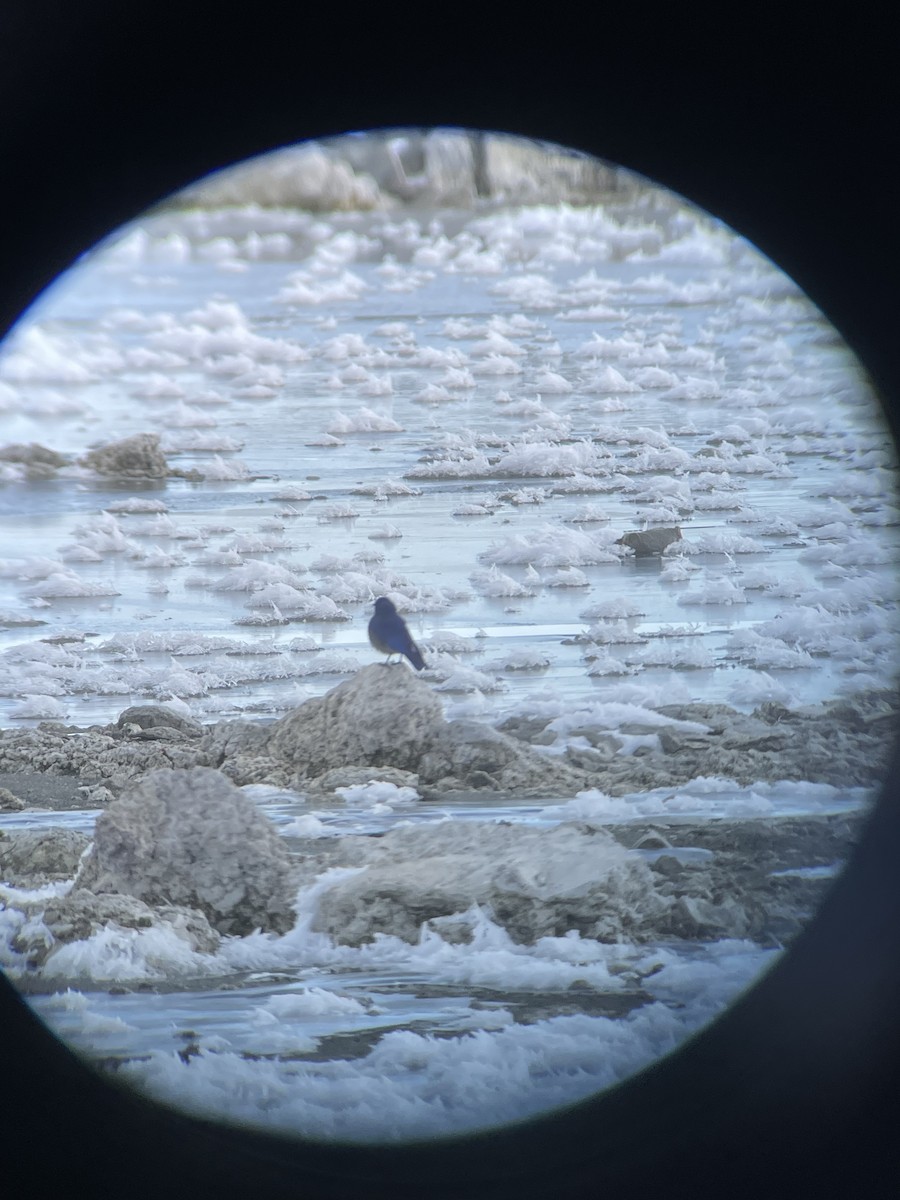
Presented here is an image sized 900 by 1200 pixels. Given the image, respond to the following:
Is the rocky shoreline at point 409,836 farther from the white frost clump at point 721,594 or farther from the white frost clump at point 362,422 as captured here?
the white frost clump at point 362,422

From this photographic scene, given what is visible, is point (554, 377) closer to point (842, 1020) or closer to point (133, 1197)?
point (842, 1020)

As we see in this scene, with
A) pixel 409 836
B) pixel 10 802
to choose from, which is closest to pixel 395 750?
pixel 409 836

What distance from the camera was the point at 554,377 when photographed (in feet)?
8.17

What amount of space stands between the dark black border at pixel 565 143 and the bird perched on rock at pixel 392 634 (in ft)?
2.92

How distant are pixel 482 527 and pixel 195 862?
903 millimetres

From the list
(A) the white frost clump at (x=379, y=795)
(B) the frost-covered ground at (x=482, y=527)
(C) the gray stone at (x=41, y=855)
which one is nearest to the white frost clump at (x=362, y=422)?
(B) the frost-covered ground at (x=482, y=527)

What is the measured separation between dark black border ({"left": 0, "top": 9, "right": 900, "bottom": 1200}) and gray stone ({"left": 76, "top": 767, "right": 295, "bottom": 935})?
33 cm

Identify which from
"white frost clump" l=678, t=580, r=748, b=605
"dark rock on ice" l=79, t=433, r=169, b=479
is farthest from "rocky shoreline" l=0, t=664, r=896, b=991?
"dark rock on ice" l=79, t=433, r=169, b=479

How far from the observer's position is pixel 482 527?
2.44 m

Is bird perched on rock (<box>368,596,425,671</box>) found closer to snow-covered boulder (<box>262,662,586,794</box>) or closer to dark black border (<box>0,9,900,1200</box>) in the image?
snow-covered boulder (<box>262,662,586,794</box>)

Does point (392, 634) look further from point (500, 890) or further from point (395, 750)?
point (500, 890)

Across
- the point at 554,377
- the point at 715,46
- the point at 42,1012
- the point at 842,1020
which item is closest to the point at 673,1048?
the point at 842,1020

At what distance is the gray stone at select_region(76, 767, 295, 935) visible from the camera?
2287 mm

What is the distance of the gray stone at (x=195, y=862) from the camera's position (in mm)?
2287
